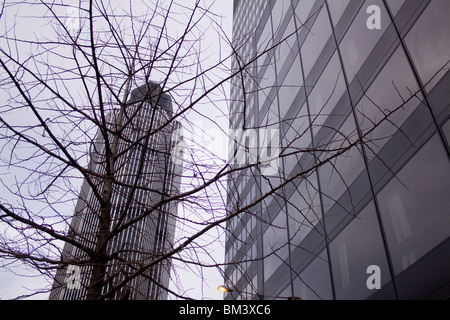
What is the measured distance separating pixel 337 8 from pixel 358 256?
780cm

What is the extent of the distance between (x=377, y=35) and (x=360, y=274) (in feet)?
19.6

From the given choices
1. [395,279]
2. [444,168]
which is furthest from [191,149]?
[395,279]

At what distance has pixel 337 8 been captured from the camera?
11844mm

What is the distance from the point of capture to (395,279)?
288 inches

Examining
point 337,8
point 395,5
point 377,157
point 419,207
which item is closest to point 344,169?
point 419,207

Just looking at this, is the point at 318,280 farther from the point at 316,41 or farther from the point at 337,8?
the point at 337,8

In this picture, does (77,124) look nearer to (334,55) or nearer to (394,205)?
(394,205)

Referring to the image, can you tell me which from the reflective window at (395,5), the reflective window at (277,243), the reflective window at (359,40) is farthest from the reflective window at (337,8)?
the reflective window at (277,243)

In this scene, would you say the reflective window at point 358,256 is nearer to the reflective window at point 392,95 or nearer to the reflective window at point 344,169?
the reflective window at point 344,169

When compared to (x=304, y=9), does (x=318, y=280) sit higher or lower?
lower

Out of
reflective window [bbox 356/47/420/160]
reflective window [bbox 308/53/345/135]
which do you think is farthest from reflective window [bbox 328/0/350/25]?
reflective window [bbox 356/47/420/160]

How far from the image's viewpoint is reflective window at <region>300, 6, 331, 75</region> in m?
12.5

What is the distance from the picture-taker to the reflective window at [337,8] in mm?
11484

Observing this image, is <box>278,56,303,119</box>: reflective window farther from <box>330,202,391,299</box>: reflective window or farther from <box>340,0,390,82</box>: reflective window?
<box>330,202,391,299</box>: reflective window
